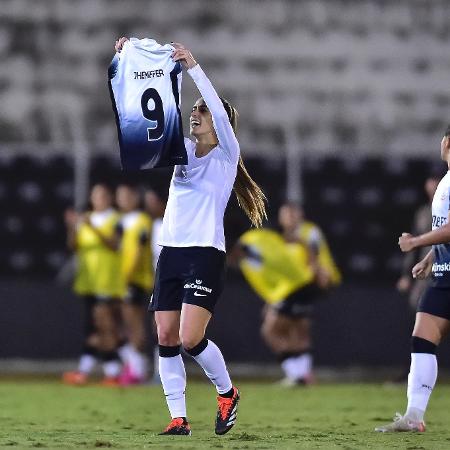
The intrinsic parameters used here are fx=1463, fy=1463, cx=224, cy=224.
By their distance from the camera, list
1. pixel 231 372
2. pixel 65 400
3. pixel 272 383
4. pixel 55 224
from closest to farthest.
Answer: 1. pixel 65 400
2. pixel 272 383
3. pixel 231 372
4. pixel 55 224

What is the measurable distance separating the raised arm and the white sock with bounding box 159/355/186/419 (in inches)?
53.3

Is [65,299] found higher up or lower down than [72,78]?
lower down

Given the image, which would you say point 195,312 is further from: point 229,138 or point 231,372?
point 231,372

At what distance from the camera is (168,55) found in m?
9.33

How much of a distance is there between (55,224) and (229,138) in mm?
10803

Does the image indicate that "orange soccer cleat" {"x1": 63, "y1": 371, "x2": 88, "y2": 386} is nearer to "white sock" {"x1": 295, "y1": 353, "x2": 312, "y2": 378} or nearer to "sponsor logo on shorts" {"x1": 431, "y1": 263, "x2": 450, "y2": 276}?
"white sock" {"x1": 295, "y1": 353, "x2": 312, "y2": 378}

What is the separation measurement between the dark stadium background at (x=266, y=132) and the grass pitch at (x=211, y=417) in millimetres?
2287

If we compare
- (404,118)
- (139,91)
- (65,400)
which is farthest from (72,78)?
(139,91)

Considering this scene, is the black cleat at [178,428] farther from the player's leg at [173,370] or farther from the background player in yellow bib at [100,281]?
the background player in yellow bib at [100,281]

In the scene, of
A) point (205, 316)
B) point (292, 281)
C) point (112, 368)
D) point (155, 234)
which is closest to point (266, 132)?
point (292, 281)

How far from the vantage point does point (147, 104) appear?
368 inches

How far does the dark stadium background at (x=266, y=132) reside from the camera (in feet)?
61.2

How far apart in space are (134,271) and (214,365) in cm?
673

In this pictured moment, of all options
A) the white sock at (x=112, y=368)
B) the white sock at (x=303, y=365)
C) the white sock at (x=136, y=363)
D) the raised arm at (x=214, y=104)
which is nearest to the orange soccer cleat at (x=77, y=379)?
the white sock at (x=112, y=368)
